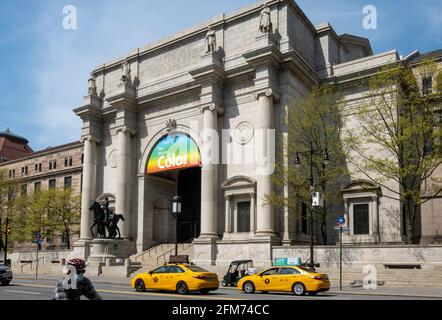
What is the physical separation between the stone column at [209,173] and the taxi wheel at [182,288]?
17537 millimetres

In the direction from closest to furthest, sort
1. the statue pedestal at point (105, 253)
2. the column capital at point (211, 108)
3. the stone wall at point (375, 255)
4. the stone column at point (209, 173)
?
the stone wall at point (375, 255) → the stone column at point (209, 173) → the statue pedestal at point (105, 253) → the column capital at point (211, 108)

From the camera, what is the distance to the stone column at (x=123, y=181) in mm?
47719

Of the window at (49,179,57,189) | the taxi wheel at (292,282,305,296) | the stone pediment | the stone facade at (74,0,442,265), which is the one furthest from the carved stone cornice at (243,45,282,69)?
the window at (49,179,57,189)

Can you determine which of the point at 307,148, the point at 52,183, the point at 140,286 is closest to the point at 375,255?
the point at 307,148

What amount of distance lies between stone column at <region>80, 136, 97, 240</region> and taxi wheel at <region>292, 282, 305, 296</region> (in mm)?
31802

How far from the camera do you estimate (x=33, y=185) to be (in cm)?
8162

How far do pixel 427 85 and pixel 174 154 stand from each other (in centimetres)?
2187

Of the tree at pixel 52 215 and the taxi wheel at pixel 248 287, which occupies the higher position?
the tree at pixel 52 215

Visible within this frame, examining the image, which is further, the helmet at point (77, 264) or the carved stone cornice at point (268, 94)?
the carved stone cornice at point (268, 94)

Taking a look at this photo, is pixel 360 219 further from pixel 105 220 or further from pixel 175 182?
pixel 105 220

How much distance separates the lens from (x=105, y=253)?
43.8 metres

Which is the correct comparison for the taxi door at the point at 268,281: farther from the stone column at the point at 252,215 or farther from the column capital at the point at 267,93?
the column capital at the point at 267,93

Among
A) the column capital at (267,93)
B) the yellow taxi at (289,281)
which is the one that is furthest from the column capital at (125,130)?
the yellow taxi at (289,281)
